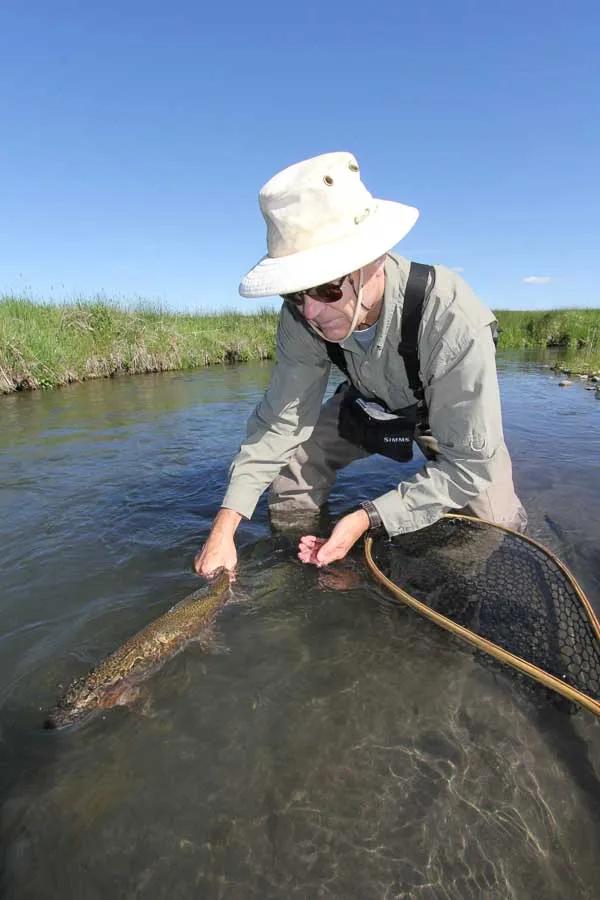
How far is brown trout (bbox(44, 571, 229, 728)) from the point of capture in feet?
7.40

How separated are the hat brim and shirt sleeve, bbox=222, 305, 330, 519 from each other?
992 millimetres

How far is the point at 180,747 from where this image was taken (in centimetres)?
218

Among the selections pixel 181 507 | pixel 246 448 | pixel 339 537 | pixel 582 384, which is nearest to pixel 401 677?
pixel 339 537

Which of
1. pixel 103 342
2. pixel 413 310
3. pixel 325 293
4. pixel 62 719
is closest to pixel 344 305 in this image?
pixel 325 293

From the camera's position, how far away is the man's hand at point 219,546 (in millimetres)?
3053

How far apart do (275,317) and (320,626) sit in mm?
23004

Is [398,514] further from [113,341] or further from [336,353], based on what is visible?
[113,341]

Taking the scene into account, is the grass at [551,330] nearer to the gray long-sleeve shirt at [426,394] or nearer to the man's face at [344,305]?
the gray long-sleeve shirt at [426,394]

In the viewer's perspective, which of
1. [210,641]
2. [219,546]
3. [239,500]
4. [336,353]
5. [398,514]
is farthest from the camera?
[336,353]

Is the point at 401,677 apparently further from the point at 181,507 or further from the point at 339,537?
the point at 181,507

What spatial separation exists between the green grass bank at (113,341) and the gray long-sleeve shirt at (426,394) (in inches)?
402

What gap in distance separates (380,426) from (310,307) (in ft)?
4.34

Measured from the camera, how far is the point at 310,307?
8.16ft

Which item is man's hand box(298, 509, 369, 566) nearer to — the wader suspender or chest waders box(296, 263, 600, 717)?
chest waders box(296, 263, 600, 717)
